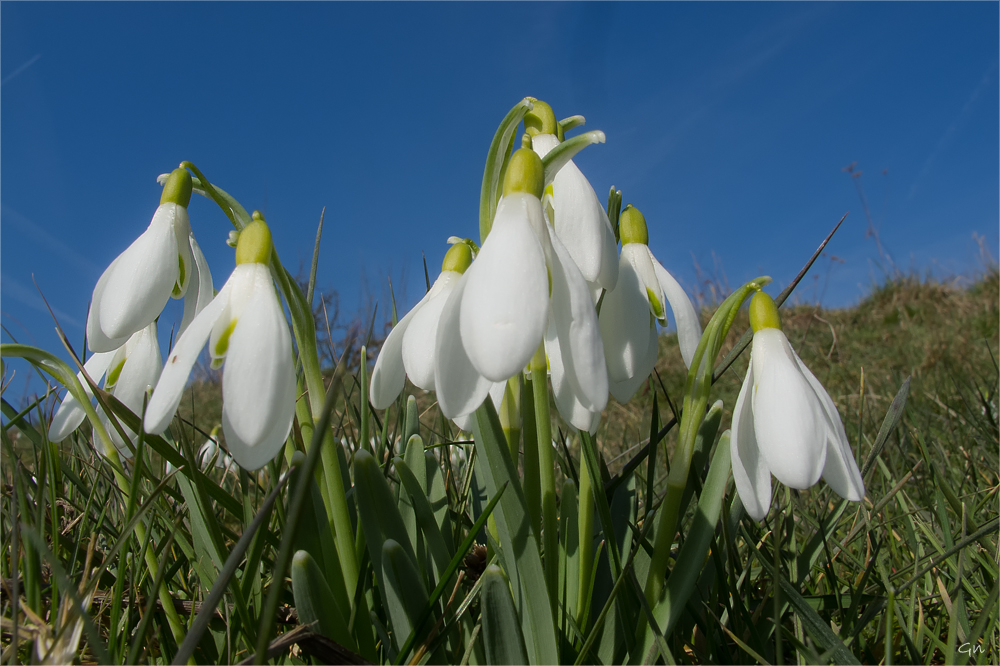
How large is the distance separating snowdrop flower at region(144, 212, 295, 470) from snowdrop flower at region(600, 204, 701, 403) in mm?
410

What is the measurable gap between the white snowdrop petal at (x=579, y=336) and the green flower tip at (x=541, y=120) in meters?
0.34

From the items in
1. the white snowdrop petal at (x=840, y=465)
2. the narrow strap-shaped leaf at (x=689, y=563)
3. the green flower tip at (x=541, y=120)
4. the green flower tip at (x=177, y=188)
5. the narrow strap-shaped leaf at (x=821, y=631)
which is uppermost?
the green flower tip at (x=541, y=120)

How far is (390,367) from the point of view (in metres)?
0.91

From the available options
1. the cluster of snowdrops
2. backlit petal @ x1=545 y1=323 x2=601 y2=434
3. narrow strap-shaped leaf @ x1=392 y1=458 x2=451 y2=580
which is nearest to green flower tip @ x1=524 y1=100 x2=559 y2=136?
the cluster of snowdrops

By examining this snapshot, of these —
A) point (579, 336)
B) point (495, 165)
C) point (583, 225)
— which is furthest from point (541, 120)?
point (579, 336)

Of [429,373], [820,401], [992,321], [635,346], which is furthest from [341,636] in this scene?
[992,321]

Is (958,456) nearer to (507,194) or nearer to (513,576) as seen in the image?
(513,576)

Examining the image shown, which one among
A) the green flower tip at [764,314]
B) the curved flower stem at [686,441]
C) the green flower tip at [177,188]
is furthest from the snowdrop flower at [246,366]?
the green flower tip at [764,314]

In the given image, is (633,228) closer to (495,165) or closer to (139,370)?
(495,165)

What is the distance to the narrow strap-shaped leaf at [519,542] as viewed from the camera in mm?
777

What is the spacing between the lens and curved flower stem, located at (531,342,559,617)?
0.87 meters

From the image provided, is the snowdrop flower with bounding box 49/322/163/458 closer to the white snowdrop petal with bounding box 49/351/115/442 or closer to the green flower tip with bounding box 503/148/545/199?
the white snowdrop petal with bounding box 49/351/115/442

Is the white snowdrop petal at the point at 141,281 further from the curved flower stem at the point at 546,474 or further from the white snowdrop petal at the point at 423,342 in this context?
the curved flower stem at the point at 546,474

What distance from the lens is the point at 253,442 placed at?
2.15 feet
